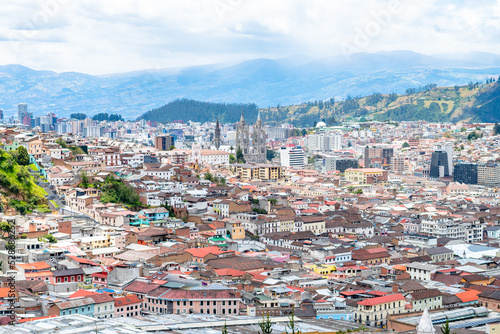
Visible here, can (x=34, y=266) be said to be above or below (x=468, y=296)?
above

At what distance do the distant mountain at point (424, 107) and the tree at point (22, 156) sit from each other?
80.8 meters

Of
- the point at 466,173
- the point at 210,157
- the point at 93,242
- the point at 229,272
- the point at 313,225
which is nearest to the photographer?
the point at 229,272

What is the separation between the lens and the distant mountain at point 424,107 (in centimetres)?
11512

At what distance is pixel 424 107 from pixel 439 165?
49.2 m

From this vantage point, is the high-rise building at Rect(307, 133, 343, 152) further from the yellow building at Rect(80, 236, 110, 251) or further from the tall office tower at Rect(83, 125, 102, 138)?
the yellow building at Rect(80, 236, 110, 251)

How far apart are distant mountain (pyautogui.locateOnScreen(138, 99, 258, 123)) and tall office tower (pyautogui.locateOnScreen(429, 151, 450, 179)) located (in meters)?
66.9

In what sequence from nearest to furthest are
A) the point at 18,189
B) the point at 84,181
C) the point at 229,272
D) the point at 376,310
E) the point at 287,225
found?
the point at 376,310 < the point at 229,272 < the point at 18,189 < the point at 287,225 < the point at 84,181

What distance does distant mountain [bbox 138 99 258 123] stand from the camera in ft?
455

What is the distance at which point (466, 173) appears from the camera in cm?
6762

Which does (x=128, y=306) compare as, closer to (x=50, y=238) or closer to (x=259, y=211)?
(x=50, y=238)

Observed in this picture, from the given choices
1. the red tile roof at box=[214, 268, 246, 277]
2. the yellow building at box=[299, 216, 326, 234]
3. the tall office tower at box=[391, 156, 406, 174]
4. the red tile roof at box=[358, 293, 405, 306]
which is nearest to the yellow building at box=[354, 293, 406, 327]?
the red tile roof at box=[358, 293, 405, 306]

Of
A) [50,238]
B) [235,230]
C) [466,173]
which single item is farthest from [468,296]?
[466,173]

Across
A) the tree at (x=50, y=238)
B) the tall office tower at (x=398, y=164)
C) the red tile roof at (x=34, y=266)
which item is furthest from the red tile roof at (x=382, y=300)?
the tall office tower at (x=398, y=164)

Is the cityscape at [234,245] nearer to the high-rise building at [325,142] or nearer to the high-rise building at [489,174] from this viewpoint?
the high-rise building at [489,174]
